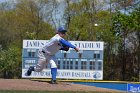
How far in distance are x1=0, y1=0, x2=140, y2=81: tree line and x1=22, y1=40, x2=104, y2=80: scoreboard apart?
45.0 ft

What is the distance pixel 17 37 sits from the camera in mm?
58094

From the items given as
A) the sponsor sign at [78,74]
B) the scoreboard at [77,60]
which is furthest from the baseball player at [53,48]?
the sponsor sign at [78,74]

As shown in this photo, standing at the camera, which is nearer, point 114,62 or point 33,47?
point 33,47

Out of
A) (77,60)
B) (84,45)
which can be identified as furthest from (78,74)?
(84,45)

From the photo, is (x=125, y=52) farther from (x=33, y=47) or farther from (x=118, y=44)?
(x=33, y=47)

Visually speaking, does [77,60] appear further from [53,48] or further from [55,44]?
[55,44]

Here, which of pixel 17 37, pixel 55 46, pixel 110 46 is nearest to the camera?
pixel 55 46

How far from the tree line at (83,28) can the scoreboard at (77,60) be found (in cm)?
1373

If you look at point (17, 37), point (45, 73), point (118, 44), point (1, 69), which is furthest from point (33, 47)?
point (17, 37)

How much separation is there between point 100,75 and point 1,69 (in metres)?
18.8

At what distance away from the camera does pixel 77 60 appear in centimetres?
3416

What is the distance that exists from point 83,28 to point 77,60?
19.2 metres

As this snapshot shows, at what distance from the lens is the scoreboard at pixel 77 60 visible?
112 ft

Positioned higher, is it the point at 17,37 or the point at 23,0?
the point at 23,0
